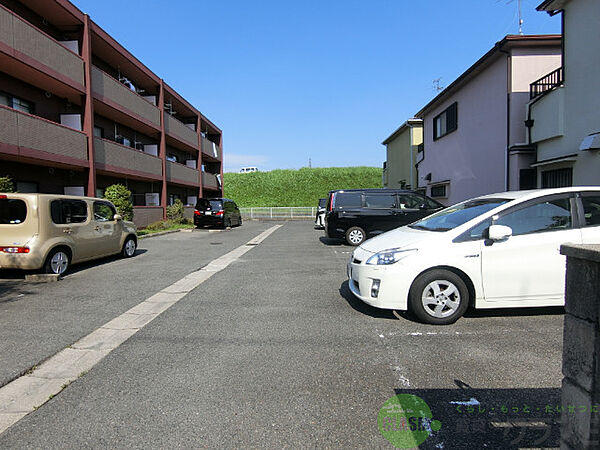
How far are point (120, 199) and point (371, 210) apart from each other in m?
9.59

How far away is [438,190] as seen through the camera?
17.1 metres

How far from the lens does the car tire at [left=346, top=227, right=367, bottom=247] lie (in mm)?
11688

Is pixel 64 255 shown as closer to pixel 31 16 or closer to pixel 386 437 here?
pixel 386 437

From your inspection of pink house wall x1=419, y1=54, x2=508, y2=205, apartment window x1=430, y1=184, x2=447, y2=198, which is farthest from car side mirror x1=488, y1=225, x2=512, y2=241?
apartment window x1=430, y1=184, x2=447, y2=198

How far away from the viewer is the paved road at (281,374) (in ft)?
7.60

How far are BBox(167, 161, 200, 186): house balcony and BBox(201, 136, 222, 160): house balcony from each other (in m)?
2.88

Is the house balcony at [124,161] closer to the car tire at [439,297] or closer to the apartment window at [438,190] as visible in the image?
the apartment window at [438,190]

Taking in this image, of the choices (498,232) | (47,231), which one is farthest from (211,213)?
(498,232)

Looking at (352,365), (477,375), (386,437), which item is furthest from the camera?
(352,365)

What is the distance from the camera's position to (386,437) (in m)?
2.27

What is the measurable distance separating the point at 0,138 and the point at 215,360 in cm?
1052

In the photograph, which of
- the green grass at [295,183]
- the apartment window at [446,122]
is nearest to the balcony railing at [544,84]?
the apartment window at [446,122]

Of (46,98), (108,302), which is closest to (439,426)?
(108,302)

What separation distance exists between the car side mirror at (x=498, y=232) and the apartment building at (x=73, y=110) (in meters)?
12.0
